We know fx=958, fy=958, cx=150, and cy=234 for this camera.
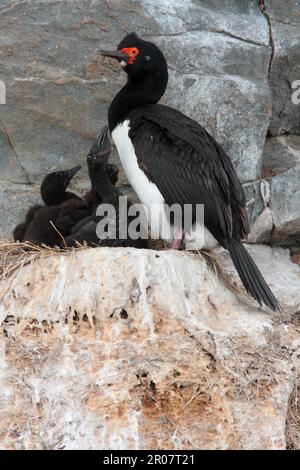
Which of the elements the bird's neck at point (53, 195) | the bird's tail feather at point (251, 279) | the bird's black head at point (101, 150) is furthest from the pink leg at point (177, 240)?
the bird's neck at point (53, 195)

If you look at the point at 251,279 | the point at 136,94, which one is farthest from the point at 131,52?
the point at 251,279

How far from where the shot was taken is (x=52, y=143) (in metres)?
7.20

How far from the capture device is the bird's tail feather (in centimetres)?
600

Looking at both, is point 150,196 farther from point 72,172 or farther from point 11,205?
point 11,205

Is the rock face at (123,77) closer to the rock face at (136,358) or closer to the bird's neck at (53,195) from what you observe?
the bird's neck at (53,195)

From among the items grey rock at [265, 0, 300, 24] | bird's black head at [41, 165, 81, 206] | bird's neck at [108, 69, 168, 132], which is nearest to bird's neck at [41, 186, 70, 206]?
bird's black head at [41, 165, 81, 206]

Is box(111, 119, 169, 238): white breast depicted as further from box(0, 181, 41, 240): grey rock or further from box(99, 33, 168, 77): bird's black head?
box(0, 181, 41, 240): grey rock

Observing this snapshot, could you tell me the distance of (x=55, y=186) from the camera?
688 cm

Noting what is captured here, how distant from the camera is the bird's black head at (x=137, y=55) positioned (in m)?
6.53

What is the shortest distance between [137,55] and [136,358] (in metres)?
2.30
